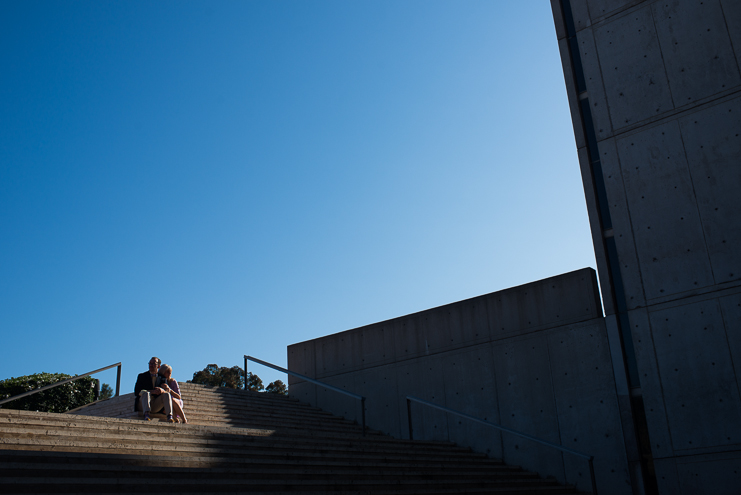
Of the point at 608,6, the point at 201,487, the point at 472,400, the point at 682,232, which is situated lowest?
the point at 201,487

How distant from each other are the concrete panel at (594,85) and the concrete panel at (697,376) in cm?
338

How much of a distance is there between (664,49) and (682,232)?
319 centimetres

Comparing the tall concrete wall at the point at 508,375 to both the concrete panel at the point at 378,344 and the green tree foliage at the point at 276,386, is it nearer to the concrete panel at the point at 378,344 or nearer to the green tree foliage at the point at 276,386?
the concrete panel at the point at 378,344

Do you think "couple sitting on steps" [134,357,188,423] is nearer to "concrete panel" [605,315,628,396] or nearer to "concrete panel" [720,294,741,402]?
"concrete panel" [605,315,628,396]

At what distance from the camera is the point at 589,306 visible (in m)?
10.1

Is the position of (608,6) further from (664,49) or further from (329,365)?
(329,365)

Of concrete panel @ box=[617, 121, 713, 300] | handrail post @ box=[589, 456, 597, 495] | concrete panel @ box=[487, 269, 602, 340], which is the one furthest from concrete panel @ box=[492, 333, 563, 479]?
concrete panel @ box=[617, 121, 713, 300]

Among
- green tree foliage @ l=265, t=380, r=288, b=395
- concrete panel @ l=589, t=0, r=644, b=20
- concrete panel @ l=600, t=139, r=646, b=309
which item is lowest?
concrete panel @ l=600, t=139, r=646, b=309

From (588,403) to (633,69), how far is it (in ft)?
18.5

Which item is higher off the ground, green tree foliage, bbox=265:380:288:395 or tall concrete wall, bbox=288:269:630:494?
green tree foliage, bbox=265:380:288:395

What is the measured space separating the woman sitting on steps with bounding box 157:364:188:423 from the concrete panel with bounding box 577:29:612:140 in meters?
7.92

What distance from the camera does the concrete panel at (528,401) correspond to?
32.6 feet

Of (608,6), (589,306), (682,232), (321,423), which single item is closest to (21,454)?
(321,423)

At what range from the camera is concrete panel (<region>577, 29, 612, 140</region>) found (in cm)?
1088
